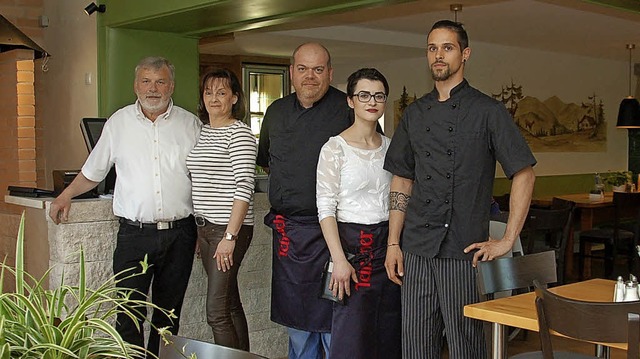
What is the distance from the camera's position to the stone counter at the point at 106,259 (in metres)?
4.16

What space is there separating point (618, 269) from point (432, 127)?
20.1 feet

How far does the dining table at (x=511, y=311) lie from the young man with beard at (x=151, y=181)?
1569mm

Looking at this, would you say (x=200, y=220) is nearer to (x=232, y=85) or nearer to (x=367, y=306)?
(x=232, y=85)

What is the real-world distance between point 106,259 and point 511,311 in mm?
2228

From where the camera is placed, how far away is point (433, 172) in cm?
326

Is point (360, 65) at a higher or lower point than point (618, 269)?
higher

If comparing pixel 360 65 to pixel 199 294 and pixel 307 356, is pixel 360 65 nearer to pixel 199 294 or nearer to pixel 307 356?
pixel 199 294

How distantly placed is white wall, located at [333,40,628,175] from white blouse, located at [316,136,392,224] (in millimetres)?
6312

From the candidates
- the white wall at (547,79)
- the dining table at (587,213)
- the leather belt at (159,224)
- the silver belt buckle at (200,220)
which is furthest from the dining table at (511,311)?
the white wall at (547,79)

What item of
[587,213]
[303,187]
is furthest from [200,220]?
[587,213]

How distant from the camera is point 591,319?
250 cm

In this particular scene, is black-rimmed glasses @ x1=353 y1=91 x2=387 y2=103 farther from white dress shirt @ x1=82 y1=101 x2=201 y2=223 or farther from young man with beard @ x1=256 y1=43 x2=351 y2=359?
white dress shirt @ x1=82 y1=101 x2=201 y2=223

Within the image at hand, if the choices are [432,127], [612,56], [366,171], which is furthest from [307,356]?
[612,56]

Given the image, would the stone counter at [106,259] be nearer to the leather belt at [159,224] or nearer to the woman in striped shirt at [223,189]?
the leather belt at [159,224]
